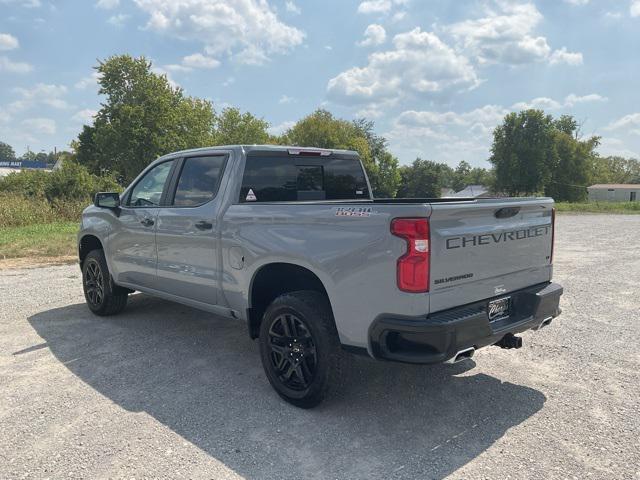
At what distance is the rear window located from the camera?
444cm

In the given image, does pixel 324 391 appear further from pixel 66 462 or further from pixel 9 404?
pixel 9 404

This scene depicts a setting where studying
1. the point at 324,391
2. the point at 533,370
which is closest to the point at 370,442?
the point at 324,391

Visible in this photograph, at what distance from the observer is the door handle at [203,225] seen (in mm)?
4390

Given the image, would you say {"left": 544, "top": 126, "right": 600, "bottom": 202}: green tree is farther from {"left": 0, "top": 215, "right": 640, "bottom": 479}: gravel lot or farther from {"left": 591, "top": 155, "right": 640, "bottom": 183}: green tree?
{"left": 0, "top": 215, "right": 640, "bottom": 479}: gravel lot

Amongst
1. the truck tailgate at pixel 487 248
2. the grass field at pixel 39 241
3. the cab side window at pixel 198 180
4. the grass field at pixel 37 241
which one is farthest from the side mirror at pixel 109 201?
the grass field at pixel 37 241

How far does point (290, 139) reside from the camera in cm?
6425

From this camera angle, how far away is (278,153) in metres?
4.63

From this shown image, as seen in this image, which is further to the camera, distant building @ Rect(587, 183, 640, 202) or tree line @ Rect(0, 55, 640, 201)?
distant building @ Rect(587, 183, 640, 202)

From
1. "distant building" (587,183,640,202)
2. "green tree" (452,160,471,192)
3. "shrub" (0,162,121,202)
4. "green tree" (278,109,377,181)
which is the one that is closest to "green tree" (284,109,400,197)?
"green tree" (278,109,377,181)

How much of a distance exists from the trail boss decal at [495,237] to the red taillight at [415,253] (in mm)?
218

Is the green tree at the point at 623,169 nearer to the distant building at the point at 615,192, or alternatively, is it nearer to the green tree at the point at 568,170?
the distant building at the point at 615,192

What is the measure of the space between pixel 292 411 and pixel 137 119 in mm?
39771

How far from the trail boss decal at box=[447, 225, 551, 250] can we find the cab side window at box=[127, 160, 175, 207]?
126 inches

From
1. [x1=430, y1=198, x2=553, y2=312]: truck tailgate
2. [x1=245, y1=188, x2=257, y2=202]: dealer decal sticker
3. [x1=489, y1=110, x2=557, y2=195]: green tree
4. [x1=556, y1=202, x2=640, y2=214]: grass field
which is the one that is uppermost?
[x1=489, y1=110, x2=557, y2=195]: green tree
